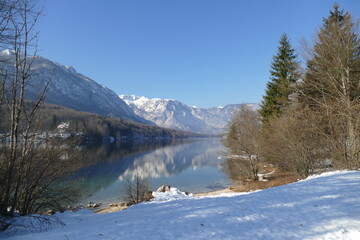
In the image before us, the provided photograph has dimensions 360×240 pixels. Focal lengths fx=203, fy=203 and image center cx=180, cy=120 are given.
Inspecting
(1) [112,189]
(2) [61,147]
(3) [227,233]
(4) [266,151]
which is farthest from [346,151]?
(1) [112,189]

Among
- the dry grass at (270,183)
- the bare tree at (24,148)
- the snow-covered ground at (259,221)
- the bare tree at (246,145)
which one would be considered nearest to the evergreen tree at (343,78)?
the dry grass at (270,183)

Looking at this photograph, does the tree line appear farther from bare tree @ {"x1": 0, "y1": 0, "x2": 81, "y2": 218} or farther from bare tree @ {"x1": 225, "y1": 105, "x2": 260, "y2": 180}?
bare tree @ {"x1": 0, "y1": 0, "x2": 81, "y2": 218}

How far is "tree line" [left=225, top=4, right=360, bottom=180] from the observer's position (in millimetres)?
13008

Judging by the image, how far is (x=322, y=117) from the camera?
14641 millimetres

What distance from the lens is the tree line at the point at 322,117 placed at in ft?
42.7

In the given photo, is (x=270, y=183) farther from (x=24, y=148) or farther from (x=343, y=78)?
(x=24, y=148)

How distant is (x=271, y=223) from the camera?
6.20 meters

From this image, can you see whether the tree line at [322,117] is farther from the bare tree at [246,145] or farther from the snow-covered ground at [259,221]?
the snow-covered ground at [259,221]

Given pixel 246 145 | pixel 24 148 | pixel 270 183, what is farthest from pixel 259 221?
pixel 246 145

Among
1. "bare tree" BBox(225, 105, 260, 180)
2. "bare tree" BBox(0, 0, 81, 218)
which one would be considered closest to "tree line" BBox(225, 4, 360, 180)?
"bare tree" BBox(225, 105, 260, 180)

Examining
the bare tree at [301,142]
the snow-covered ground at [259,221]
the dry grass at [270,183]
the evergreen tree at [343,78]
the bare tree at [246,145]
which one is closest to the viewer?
the snow-covered ground at [259,221]

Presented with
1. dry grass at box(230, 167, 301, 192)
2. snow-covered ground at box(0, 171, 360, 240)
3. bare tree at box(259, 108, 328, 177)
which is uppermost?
bare tree at box(259, 108, 328, 177)

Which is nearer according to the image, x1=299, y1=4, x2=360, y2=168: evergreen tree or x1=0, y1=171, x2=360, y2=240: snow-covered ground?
x1=0, y1=171, x2=360, y2=240: snow-covered ground

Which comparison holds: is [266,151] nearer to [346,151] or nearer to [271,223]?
[346,151]
